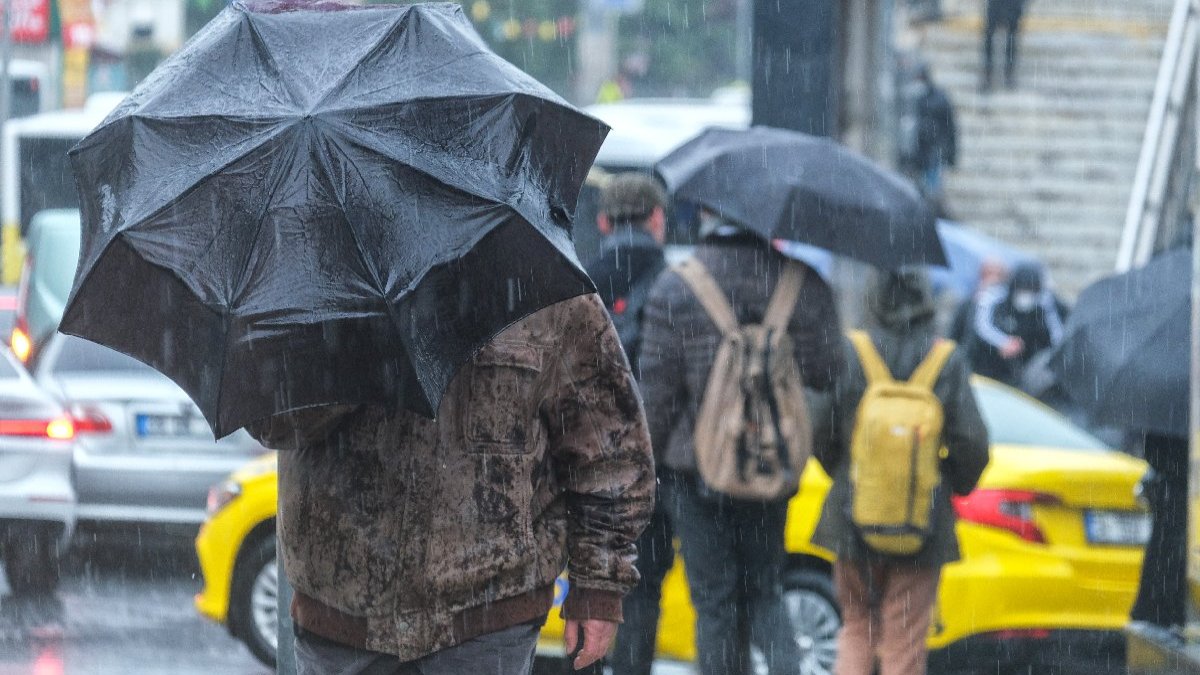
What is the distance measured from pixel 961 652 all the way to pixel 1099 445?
4.52 feet

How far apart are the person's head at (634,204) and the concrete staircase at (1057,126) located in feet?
42.5

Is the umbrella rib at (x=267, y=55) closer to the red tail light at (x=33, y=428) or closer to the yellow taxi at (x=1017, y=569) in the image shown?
the yellow taxi at (x=1017, y=569)

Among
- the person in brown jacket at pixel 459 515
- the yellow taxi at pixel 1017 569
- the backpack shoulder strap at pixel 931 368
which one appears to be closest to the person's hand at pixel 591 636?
the person in brown jacket at pixel 459 515

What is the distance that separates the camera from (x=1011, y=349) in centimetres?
1438

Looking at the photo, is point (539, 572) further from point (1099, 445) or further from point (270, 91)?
point (1099, 445)

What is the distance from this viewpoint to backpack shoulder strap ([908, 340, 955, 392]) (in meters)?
6.04

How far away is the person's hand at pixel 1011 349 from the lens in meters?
14.4

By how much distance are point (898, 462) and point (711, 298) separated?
0.82 m

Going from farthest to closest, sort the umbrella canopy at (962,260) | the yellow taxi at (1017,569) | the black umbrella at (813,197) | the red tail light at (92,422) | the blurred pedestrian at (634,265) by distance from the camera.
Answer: the umbrella canopy at (962,260) → the red tail light at (92,422) → the yellow taxi at (1017,569) → the blurred pedestrian at (634,265) → the black umbrella at (813,197)

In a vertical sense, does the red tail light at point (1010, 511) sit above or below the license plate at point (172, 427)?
above

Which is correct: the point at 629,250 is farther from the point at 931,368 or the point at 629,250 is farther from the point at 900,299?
the point at 931,368

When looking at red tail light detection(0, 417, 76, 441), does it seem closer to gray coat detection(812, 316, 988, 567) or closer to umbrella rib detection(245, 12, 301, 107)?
gray coat detection(812, 316, 988, 567)

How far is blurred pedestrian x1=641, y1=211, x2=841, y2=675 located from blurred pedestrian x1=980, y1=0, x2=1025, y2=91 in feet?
46.7

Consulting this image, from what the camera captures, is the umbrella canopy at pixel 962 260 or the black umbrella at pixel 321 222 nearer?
the black umbrella at pixel 321 222
